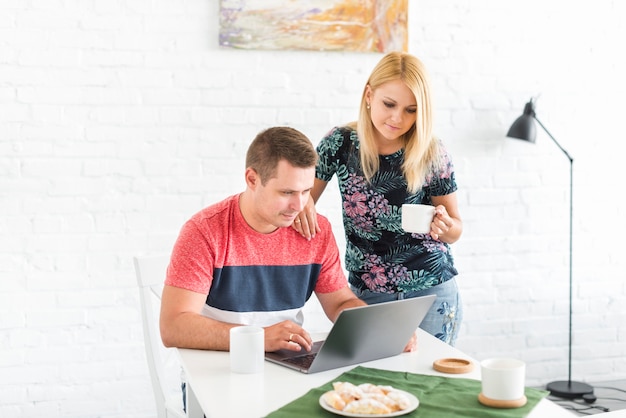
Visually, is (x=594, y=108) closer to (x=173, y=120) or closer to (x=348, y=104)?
(x=348, y=104)

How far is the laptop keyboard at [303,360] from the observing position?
5.77 ft

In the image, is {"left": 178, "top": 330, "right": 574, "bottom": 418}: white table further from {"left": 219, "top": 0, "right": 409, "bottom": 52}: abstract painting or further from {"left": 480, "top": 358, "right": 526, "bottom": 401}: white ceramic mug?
{"left": 219, "top": 0, "right": 409, "bottom": 52}: abstract painting

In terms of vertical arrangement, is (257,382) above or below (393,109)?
below

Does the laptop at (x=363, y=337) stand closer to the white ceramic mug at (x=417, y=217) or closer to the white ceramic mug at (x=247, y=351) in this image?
the white ceramic mug at (x=247, y=351)

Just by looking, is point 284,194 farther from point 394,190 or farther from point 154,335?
point 154,335

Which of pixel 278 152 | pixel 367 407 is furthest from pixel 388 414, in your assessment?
pixel 278 152

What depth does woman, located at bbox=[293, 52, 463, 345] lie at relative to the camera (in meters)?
2.33

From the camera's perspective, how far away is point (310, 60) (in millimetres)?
3271

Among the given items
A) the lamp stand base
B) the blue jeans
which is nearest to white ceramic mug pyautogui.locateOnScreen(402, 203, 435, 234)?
the blue jeans

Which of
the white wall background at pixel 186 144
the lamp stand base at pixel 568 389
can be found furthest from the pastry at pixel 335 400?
the lamp stand base at pixel 568 389

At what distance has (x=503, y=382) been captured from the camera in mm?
1504

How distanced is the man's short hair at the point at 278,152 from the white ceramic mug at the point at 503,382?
71cm

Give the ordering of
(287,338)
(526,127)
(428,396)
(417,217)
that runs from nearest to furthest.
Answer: (428,396) < (287,338) < (417,217) < (526,127)

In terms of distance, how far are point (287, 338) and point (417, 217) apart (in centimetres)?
53
